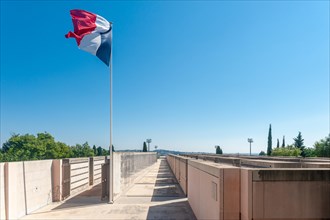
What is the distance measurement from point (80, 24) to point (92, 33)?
0.85 metres

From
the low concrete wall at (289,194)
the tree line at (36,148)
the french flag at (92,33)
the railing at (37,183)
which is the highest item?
the french flag at (92,33)

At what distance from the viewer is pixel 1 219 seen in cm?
1124

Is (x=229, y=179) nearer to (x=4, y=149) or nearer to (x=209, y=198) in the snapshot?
(x=209, y=198)

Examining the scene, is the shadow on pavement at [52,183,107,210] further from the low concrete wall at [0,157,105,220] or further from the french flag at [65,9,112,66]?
the french flag at [65,9,112,66]

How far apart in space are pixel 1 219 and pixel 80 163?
965 centimetres

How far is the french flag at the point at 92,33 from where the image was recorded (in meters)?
15.2

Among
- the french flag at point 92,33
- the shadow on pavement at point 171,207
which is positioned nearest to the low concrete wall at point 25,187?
the shadow on pavement at point 171,207

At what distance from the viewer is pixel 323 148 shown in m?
45.5

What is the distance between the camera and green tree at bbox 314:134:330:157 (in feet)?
147

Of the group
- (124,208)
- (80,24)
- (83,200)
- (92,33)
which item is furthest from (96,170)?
(80,24)

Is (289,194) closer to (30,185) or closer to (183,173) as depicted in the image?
(30,185)

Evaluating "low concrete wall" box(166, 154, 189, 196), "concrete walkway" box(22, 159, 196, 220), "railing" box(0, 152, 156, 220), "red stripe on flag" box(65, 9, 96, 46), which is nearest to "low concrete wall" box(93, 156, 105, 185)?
"railing" box(0, 152, 156, 220)

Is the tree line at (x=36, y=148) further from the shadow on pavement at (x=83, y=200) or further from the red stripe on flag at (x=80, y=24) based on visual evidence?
the red stripe on flag at (x=80, y=24)

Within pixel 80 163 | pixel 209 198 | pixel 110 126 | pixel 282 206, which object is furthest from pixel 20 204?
pixel 282 206
